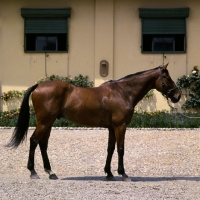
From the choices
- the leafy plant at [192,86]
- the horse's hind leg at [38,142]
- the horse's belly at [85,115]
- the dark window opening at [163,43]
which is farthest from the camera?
the dark window opening at [163,43]

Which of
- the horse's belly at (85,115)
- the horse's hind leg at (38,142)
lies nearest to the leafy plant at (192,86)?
the horse's belly at (85,115)

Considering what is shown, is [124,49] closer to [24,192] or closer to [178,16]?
[178,16]

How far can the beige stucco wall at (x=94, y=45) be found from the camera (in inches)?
763

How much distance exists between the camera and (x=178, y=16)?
1925 centimetres

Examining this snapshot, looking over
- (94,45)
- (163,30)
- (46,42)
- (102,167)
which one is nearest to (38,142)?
(102,167)

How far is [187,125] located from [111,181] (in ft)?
26.5

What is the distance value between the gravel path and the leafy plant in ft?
10.2

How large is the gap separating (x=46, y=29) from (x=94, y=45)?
1803 mm

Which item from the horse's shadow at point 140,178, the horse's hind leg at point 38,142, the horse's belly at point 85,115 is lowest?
the horse's shadow at point 140,178

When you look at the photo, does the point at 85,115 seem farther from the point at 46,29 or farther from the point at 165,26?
the point at 165,26

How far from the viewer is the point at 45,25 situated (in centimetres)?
1945

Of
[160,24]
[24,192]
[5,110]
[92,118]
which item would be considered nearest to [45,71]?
[5,110]

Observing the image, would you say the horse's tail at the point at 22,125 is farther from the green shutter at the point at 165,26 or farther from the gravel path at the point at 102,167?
the green shutter at the point at 165,26

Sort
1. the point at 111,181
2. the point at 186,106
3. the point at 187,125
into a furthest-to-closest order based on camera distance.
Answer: the point at 186,106, the point at 187,125, the point at 111,181
